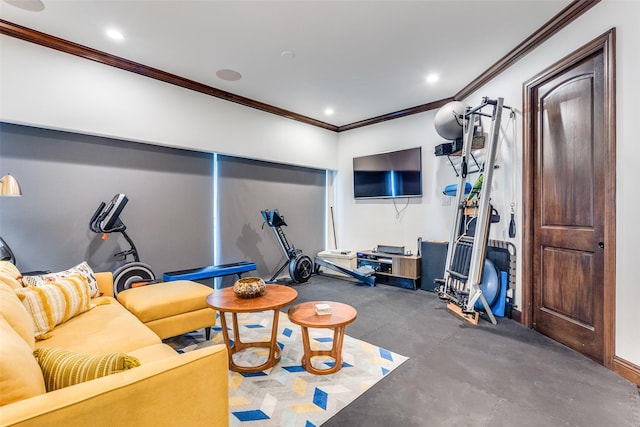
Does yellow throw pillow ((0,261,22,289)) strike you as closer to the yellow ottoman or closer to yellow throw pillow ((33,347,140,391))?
the yellow ottoman

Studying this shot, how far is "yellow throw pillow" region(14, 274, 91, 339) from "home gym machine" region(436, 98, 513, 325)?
3.51 meters

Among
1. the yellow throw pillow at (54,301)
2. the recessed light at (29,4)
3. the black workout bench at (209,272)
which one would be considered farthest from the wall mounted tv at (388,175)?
the recessed light at (29,4)

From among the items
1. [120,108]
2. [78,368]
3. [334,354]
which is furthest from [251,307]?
[120,108]

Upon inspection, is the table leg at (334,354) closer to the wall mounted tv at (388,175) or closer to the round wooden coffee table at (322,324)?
the round wooden coffee table at (322,324)

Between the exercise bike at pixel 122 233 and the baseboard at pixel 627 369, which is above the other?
the exercise bike at pixel 122 233

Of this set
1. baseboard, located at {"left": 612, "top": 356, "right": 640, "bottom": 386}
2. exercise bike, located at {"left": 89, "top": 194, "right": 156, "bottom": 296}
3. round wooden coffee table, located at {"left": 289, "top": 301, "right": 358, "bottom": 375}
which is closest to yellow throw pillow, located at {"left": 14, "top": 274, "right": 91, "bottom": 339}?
exercise bike, located at {"left": 89, "top": 194, "right": 156, "bottom": 296}

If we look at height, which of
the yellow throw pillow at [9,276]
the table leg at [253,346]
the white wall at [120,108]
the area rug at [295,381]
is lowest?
the area rug at [295,381]

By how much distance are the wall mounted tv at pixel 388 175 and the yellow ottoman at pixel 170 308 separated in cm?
349

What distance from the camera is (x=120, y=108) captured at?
3.38 metres

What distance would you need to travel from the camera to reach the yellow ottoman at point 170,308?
2451 millimetres

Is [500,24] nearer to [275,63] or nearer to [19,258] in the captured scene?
[275,63]

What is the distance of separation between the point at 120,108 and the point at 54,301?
226cm

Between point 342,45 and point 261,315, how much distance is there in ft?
10.2

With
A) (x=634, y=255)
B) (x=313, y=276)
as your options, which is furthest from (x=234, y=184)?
(x=634, y=255)
